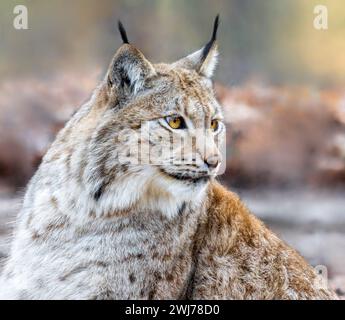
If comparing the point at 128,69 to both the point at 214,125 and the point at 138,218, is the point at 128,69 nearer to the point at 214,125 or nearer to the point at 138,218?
the point at 214,125

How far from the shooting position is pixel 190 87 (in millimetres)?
4414

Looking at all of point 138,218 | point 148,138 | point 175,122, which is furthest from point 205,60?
point 138,218

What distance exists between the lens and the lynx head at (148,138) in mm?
4152

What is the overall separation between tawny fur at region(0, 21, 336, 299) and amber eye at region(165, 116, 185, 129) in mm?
33

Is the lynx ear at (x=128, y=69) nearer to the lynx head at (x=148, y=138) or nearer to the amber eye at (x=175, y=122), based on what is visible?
the lynx head at (x=148, y=138)

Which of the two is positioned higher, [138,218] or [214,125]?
[214,125]

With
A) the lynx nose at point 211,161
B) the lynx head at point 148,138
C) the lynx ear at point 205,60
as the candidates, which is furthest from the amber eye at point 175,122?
the lynx ear at point 205,60

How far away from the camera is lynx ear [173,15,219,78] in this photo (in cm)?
466

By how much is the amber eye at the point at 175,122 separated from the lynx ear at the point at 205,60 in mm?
557

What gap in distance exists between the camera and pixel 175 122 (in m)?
4.23

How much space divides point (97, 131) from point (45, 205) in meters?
0.64

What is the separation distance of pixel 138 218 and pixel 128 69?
957 millimetres
